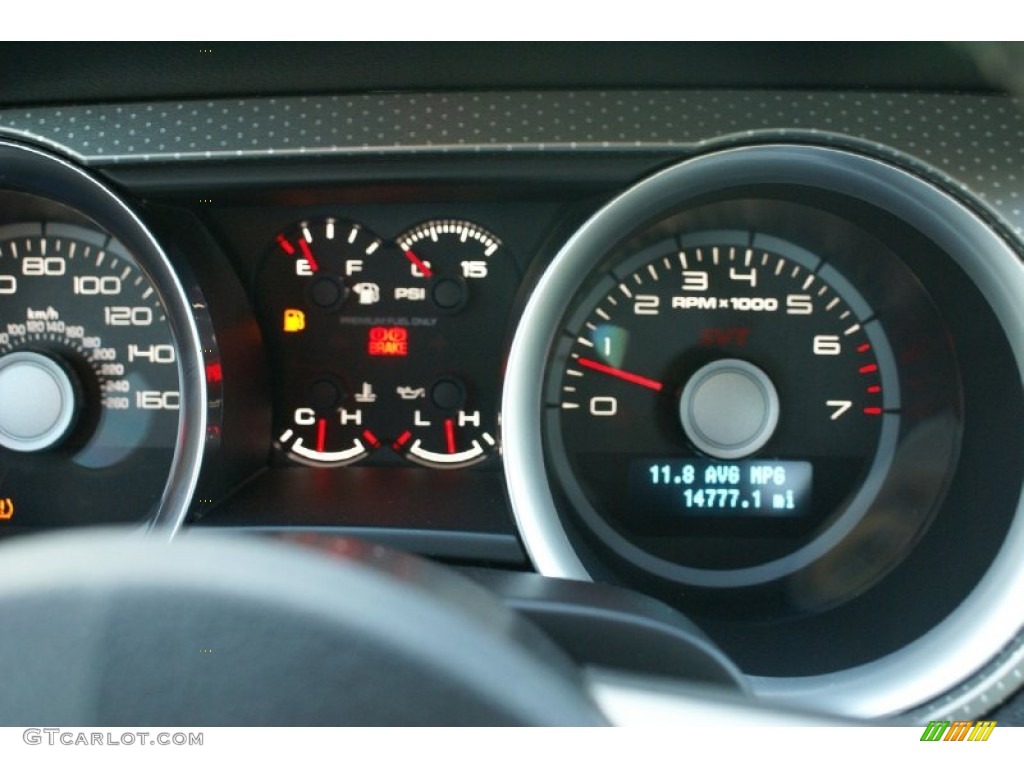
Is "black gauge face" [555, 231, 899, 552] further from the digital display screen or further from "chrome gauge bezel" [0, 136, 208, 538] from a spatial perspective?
"chrome gauge bezel" [0, 136, 208, 538]

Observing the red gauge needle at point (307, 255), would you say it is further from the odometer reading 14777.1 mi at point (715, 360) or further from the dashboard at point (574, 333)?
the odometer reading 14777.1 mi at point (715, 360)

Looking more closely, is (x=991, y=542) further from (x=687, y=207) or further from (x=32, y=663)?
(x=32, y=663)

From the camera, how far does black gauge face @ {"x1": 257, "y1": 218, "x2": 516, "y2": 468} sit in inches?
104

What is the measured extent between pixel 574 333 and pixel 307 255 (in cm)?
64

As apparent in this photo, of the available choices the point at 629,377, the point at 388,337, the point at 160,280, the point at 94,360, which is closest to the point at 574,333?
the point at 629,377

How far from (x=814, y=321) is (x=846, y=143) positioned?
1.84 feet

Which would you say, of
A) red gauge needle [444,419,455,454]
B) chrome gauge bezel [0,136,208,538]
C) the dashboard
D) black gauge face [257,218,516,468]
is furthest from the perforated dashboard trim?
red gauge needle [444,419,455,454]

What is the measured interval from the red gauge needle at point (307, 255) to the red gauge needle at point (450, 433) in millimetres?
462

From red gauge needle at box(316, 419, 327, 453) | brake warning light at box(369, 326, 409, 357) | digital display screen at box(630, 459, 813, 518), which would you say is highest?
brake warning light at box(369, 326, 409, 357)

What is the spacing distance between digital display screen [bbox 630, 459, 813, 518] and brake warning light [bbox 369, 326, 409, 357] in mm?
586

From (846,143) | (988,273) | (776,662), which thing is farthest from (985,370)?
(776,662)

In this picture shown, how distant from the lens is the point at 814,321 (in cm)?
265
